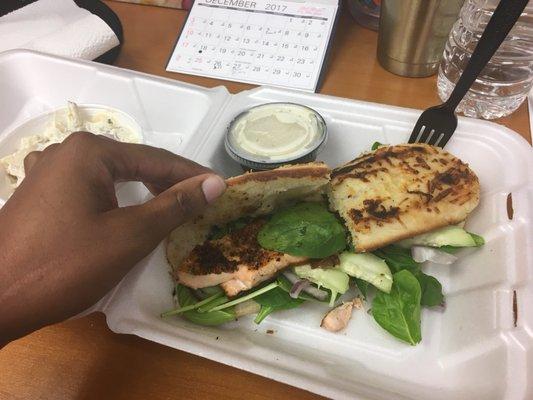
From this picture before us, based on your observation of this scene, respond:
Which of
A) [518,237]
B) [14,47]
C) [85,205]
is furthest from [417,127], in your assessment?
[14,47]

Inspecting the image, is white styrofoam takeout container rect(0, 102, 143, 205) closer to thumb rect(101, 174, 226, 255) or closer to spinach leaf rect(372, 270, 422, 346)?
thumb rect(101, 174, 226, 255)

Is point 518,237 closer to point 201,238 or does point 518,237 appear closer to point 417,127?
point 417,127

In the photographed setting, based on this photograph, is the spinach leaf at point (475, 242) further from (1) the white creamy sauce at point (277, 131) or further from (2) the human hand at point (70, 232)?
(2) the human hand at point (70, 232)

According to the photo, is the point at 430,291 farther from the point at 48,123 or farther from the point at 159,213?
the point at 48,123

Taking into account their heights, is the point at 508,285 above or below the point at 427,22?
below

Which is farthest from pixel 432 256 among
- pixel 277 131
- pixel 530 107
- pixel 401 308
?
pixel 530 107

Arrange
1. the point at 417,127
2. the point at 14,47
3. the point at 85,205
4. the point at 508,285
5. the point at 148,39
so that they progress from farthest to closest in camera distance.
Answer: the point at 148,39, the point at 14,47, the point at 417,127, the point at 508,285, the point at 85,205
